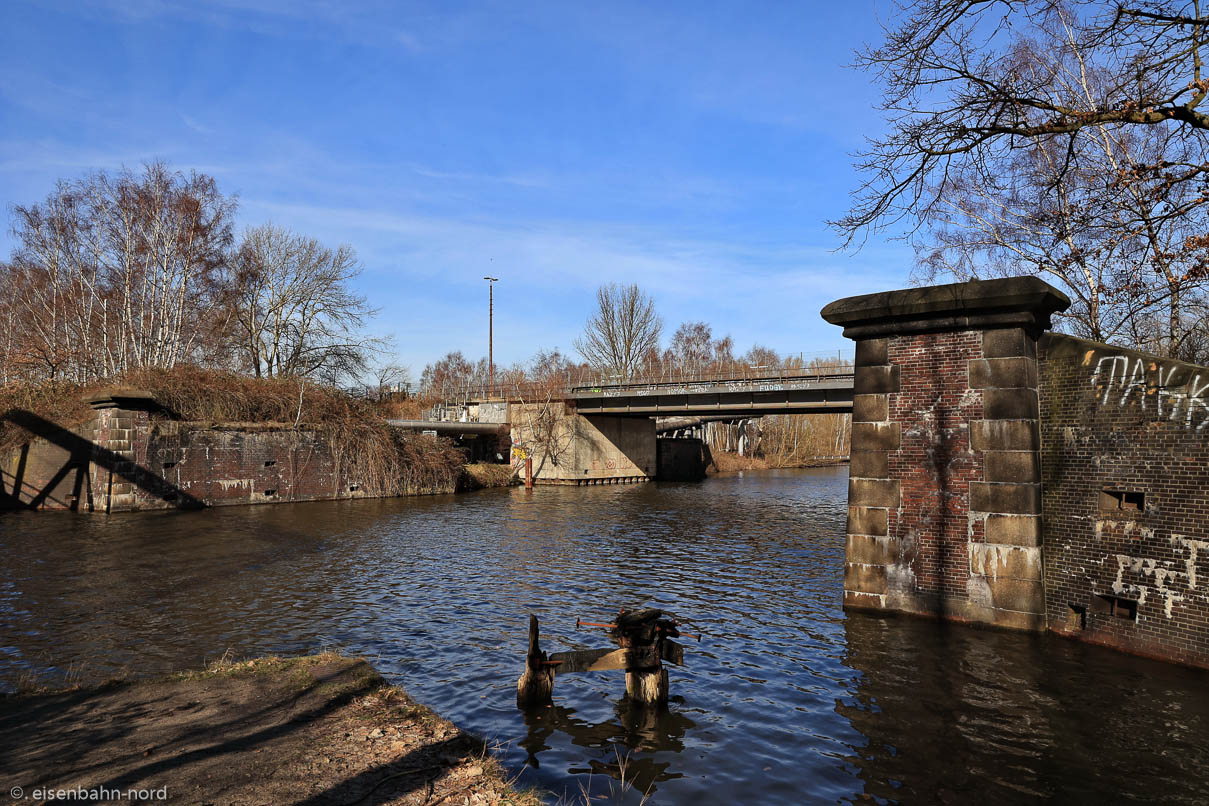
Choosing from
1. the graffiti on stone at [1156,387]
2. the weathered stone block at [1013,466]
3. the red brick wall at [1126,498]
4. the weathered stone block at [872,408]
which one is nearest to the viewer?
the red brick wall at [1126,498]

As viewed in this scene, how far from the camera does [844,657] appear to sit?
35.0ft

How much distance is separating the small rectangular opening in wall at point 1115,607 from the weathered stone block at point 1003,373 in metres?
3.12

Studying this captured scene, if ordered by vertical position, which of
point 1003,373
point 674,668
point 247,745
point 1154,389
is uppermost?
point 1003,373

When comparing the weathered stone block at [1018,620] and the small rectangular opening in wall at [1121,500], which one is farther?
the weathered stone block at [1018,620]

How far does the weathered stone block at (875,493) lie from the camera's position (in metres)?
12.0

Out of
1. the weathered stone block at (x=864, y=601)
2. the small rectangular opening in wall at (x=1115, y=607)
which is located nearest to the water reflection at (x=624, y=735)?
the weathered stone block at (x=864, y=601)

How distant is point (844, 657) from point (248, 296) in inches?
1695

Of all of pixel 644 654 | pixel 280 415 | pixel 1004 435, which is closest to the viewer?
pixel 644 654

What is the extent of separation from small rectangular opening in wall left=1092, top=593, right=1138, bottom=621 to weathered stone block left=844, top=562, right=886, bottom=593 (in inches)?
115

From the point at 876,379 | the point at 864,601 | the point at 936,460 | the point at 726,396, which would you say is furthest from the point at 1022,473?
the point at 726,396

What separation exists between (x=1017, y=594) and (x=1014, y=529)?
946mm

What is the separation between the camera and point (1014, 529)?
10883 mm

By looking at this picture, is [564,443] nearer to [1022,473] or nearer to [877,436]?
[877,436]

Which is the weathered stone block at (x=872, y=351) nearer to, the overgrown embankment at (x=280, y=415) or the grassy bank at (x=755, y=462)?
the overgrown embankment at (x=280, y=415)
